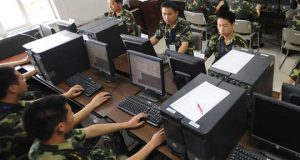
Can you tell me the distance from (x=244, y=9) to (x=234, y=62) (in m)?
2.69

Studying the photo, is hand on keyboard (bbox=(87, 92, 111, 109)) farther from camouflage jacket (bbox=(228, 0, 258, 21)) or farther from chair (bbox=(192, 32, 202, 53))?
camouflage jacket (bbox=(228, 0, 258, 21))

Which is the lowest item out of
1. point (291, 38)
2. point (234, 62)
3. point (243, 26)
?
point (291, 38)

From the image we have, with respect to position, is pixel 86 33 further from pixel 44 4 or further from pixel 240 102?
pixel 44 4

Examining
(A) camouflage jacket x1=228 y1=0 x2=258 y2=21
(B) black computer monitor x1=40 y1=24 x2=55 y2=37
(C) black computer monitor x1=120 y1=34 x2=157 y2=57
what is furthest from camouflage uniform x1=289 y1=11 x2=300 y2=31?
(B) black computer monitor x1=40 y1=24 x2=55 y2=37

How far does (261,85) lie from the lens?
1581mm

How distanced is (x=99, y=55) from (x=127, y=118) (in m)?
0.84

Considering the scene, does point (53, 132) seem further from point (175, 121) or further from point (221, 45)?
point (221, 45)

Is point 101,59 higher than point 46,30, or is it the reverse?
point 46,30

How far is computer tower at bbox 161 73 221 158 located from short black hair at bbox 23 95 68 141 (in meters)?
0.60

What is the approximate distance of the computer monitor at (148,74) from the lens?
6.31 ft

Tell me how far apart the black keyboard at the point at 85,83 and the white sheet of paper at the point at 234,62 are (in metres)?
1.19

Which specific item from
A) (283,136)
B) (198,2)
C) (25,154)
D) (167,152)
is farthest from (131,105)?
(198,2)

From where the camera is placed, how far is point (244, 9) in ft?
13.2

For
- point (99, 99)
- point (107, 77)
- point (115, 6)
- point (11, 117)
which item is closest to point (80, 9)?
point (115, 6)
